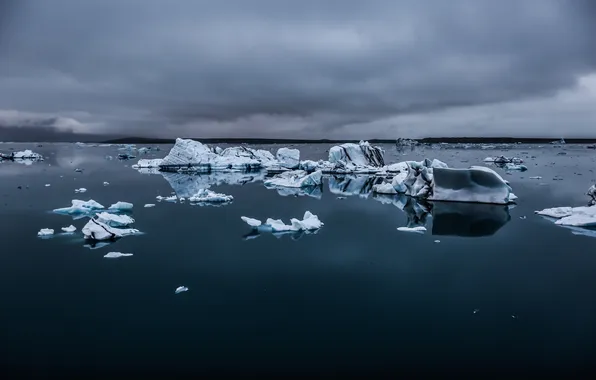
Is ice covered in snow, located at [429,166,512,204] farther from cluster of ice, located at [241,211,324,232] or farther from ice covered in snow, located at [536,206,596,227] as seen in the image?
cluster of ice, located at [241,211,324,232]

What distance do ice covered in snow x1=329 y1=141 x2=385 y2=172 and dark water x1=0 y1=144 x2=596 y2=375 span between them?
16955 mm

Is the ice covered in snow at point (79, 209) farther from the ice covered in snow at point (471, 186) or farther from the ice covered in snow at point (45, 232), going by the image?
the ice covered in snow at point (471, 186)

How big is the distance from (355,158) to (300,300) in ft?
78.5

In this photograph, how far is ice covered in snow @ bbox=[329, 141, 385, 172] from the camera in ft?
92.7

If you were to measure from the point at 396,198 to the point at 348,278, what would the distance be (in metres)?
10.2

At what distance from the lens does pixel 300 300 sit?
5.98m

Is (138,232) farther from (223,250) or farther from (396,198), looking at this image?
(396,198)

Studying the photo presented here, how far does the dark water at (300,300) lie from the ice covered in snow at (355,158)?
55.6 ft

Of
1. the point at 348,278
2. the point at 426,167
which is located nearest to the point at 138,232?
the point at 348,278

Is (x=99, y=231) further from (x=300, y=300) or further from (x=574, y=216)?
(x=574, y=216)

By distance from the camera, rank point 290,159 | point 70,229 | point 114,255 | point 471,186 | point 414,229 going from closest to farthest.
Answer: point 114,255
point 70,229
point 414,229
point 471,186
point 290,159

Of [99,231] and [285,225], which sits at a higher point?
[99,231]

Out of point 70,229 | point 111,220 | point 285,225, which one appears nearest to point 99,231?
point 111,220

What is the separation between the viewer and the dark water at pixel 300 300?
4.51 meters
